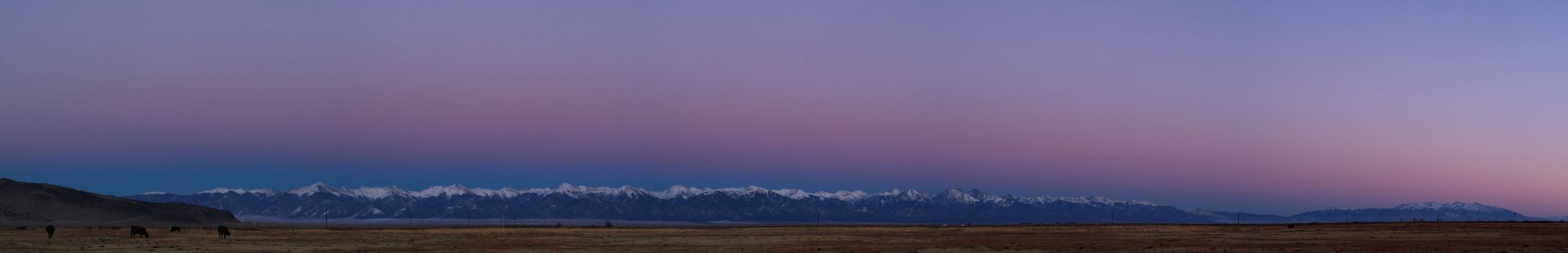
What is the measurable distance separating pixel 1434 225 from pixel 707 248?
67.6m

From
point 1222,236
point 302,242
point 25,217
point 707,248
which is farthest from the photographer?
point 25,217

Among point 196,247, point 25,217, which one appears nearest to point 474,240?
point 196,247

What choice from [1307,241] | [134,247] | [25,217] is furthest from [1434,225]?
[25,217]

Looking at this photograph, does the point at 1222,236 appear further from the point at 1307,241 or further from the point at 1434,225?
the point at 1434,225

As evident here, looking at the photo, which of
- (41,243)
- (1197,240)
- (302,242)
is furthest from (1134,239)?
(41,243)

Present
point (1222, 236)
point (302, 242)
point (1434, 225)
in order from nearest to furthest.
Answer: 1. point (302, 242)
2. point (1222, 236)
3. point (1434, 225)

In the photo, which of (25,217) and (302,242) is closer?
(302,242)

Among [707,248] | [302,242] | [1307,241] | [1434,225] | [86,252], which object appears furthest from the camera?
[1434,225]

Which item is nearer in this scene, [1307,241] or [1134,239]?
[1307,241]

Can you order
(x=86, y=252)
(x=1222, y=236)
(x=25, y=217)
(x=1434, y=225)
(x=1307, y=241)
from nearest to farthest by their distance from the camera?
(x=86, y=252) < (x=1307, y=241) < (x=1222, y=236) < (x=1434, y=225) < (x=25, y=217)

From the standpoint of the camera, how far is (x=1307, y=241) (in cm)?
7475

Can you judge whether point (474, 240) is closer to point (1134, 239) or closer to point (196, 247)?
point (196, 247)

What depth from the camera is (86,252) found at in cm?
6294

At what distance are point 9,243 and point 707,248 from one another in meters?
42.2
